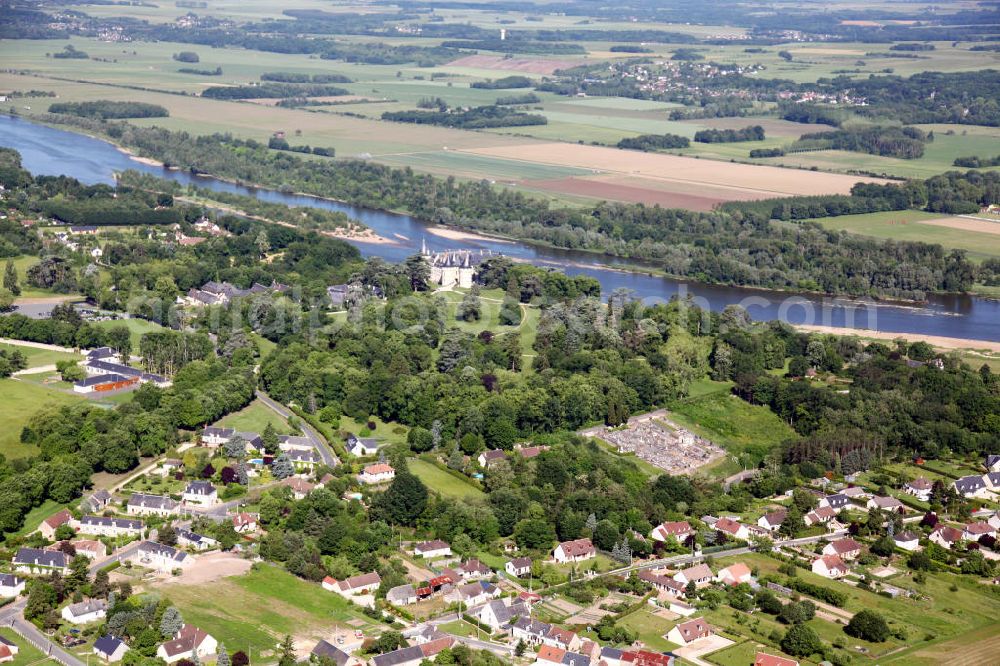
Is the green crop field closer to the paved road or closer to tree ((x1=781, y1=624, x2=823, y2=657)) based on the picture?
the paved road

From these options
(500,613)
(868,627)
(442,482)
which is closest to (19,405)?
(442,482)

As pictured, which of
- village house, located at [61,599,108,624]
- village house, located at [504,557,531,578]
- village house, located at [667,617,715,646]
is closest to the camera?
village house, located at [61,599,108,624]

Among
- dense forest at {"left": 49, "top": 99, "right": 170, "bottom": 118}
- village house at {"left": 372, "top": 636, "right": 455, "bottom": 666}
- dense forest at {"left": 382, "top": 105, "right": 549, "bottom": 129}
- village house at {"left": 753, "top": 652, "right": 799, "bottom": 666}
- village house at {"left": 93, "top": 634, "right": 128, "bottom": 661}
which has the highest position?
dense forest at {"left": 49, "top": 99, "right": 170, "bottom": 118}

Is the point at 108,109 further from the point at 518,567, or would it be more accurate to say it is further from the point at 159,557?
the point at 518,567

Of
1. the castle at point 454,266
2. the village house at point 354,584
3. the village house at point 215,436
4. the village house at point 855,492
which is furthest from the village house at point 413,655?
the castle at point 454,266

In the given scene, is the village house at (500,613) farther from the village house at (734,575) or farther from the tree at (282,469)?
the tree at (282,469)

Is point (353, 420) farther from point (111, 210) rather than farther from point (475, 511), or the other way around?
point (111, 210)

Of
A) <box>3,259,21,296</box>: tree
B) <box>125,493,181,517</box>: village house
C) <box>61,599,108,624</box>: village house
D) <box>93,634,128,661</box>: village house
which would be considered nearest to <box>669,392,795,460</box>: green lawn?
<box>125,493,181,517</box>: village house
